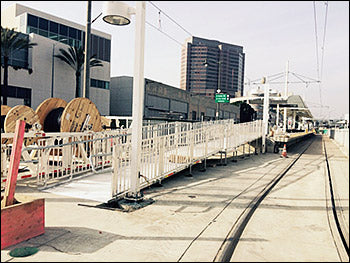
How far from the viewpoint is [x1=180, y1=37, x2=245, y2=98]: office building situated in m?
22.6

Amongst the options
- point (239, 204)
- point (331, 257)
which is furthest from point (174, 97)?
point (331, 257)

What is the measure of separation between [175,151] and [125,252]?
21.1 ft

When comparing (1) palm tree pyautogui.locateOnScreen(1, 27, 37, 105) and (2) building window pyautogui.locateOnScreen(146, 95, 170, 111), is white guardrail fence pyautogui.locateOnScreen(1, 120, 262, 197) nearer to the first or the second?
(1) palm tree pyautogui.locateOnScreen(1, 27, 37, 105)

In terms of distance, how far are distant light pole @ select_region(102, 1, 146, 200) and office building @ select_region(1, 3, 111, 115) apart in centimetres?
2489

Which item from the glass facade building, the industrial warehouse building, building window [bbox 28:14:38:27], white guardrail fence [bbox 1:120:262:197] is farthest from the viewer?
the industrial warehouse building

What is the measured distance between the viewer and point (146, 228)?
5.18 metres

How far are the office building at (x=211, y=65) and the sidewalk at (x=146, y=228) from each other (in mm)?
14321

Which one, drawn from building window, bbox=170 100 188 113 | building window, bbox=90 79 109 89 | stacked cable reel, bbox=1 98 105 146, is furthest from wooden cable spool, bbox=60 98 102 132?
building window, bbox=170 100 188 113

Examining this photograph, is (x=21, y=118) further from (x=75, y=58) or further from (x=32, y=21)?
(x=32, y=21)

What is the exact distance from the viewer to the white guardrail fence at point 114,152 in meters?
7.96

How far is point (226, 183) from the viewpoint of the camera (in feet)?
31.7

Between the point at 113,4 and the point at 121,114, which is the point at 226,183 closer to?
the point at 113,4

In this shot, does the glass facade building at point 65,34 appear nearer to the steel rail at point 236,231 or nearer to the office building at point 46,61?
the office building at point 46,61

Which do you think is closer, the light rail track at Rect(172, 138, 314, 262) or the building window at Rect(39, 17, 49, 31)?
the light rail track at Rect(172, 138, 314, 262)
